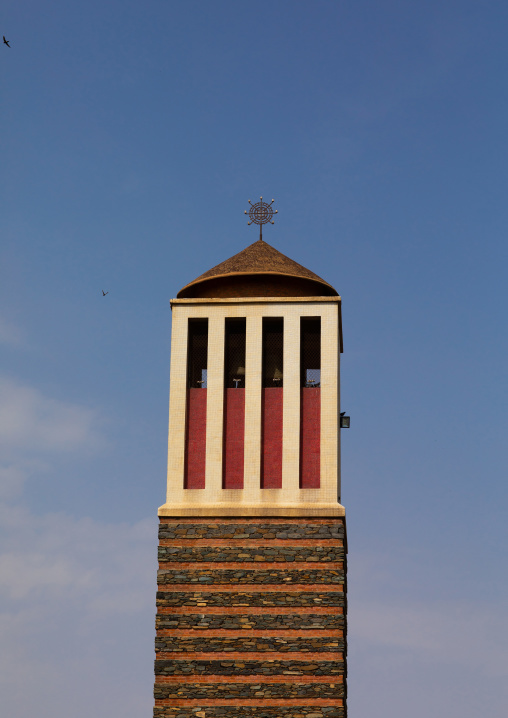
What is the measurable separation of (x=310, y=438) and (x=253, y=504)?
2.34m

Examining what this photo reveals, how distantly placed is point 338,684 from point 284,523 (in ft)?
13.6

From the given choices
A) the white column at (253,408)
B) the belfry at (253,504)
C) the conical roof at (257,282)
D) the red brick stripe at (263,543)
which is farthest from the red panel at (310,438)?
the conical roof at (257,282)

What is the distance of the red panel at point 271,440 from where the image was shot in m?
30.8

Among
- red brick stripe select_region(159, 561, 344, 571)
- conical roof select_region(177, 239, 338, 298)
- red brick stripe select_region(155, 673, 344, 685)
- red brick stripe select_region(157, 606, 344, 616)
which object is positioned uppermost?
conical roof select_region(177, 239, 338, 298)

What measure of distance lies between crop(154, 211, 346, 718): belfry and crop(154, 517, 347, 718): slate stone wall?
0.08 ft

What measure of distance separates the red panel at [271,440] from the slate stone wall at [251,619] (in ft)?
4.12

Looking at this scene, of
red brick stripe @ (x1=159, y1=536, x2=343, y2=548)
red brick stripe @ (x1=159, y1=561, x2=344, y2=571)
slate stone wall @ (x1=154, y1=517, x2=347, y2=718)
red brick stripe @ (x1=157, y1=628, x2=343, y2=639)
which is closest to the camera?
slate stone wall @ (x1=154, y1=517, x2=347, y2=718)

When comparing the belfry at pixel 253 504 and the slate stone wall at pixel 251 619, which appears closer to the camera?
the slate stone wall at pixel 251 619

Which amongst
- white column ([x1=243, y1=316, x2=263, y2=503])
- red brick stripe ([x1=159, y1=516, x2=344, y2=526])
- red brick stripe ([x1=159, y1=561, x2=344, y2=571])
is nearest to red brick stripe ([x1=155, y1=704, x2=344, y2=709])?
red brick stripe ([x1=159, y1=561, x2=344, y2=571])

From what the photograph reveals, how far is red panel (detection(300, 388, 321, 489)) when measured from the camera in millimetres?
30734

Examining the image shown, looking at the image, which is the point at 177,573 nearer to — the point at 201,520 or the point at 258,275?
the point at 201,520

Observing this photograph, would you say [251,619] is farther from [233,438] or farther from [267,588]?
[233,438]

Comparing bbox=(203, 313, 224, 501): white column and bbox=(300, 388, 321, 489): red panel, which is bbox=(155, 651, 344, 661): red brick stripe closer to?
bbox=(203, 313, 224, 501): white column

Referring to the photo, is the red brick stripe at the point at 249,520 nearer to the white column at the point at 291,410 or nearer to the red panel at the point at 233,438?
the white column at the point at 291,410
